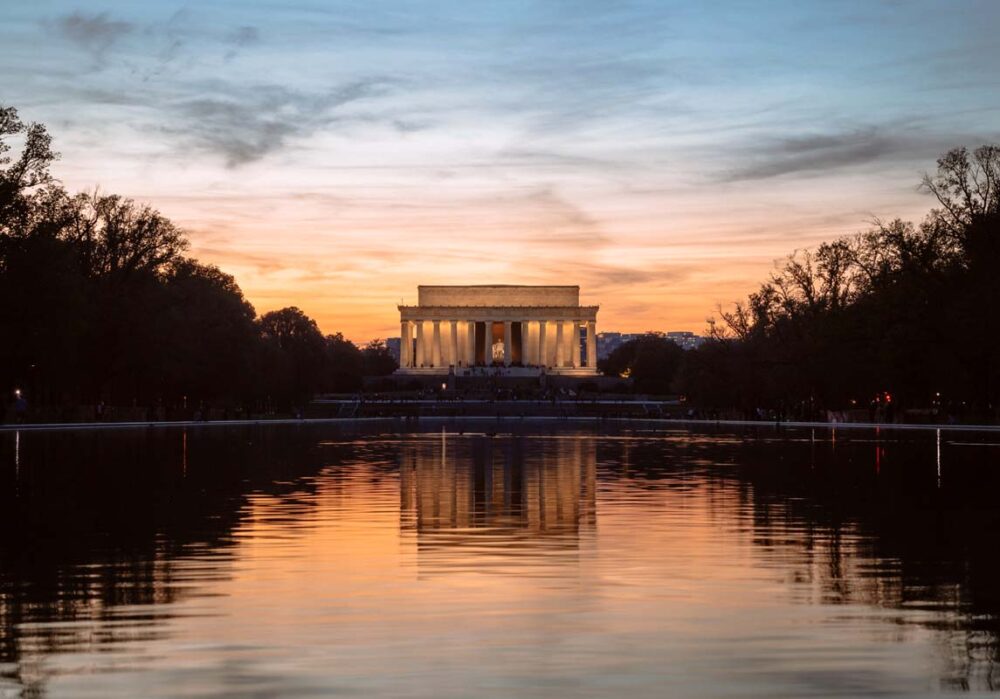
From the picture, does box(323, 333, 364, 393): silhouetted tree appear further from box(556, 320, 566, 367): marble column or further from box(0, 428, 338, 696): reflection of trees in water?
box(0, 428, 338, 696): reflection of trees in water

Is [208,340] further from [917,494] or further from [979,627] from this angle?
[979,627]

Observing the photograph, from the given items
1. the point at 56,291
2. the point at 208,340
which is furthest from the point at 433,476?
the point at 208,340

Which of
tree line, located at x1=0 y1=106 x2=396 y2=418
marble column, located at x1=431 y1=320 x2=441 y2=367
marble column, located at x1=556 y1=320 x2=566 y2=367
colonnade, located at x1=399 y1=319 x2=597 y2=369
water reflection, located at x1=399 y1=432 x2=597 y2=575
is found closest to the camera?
water reflection, located at x1=399 y1=432 x2=597 y2=575

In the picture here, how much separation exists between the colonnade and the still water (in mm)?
150196

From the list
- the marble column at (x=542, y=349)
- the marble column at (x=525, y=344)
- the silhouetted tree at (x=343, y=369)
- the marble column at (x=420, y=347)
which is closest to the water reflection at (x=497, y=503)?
the silhouetted tree at (x=343, y=369)

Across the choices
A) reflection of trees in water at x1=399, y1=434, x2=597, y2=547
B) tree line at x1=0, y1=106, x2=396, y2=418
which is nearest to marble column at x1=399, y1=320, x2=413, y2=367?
tree line at x1=0, y1=106, x2=396, y2=418

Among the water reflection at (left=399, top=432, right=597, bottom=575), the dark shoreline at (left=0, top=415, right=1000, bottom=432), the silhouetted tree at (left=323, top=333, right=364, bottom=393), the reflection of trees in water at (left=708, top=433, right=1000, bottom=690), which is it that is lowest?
the reflection of trees in water at (left=708, top=433, right=1000, bottom=690)

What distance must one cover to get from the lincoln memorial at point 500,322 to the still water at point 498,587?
149 m

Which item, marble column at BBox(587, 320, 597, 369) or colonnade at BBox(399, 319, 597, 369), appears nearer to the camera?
colonnade at BBox(399, 319, 597, 369)

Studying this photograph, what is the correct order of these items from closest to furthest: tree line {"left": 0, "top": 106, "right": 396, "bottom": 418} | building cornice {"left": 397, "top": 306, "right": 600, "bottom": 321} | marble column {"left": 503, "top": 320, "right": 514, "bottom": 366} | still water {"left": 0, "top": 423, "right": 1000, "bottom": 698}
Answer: still water {"left": 0, "top": 423, "right": 1000, "bottom": 698} → tree line {"left": 0, "top": 106, "right": 396, "bottom": 418} → building cornice {"left": 397, "top": 306, "right": 600, "bottom": 321} → marble column {"left": 503, "top": 320, "right": 514, "bottom": 366}

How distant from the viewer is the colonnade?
18150 cm

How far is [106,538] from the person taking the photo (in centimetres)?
1872

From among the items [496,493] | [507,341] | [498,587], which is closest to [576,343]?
[507,341]

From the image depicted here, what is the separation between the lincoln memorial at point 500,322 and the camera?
18062 cm
